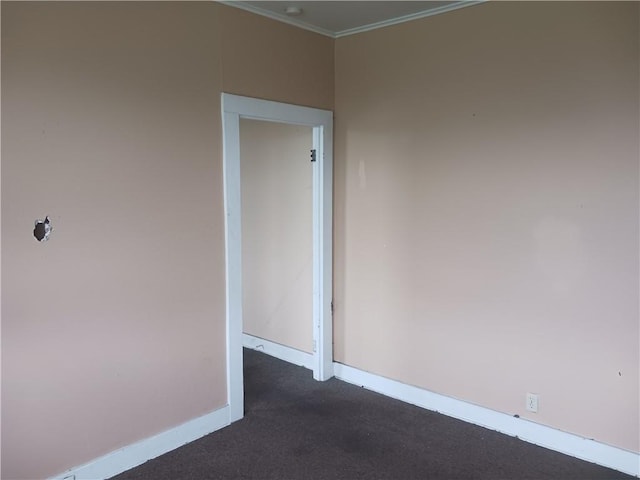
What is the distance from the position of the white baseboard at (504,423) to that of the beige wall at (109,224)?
118cm

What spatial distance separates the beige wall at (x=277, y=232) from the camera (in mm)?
4035

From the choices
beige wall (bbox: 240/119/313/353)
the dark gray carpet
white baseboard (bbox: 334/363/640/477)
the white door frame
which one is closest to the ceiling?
the white door frame

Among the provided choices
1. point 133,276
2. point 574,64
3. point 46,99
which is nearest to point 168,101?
point 46,99

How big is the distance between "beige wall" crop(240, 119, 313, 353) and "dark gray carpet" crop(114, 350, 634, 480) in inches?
33.9

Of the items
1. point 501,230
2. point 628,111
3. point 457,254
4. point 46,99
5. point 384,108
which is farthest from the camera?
point 384,108

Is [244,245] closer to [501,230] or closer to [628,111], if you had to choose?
[501,230]

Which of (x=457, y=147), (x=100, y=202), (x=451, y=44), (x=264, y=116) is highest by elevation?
(x=451, y=44)

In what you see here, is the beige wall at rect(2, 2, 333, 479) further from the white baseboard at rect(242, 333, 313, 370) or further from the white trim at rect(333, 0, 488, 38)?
the white baseboard at rect(242, 333, 313, 370)

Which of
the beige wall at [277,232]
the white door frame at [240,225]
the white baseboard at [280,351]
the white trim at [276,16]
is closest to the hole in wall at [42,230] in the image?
the white door frame at [240,225]

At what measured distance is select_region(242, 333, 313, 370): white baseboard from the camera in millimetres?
4117

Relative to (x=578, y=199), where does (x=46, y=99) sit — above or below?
above

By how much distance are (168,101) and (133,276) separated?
0.98 meters

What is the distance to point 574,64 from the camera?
2598mm

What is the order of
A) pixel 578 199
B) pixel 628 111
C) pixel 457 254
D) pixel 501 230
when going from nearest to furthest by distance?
pixel 628 111 < pixel 578 199 < pixel 501 230 < pixel 457 254
